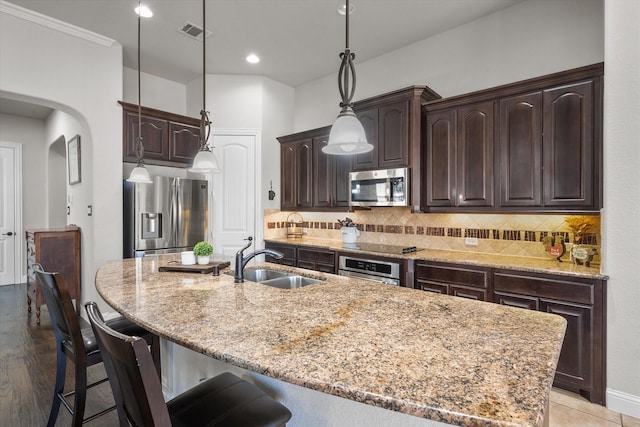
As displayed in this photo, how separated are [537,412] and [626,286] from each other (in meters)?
2.08

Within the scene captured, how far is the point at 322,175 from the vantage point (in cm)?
424

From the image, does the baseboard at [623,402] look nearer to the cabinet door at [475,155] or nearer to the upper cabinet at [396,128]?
the cabinet door at [475,155]

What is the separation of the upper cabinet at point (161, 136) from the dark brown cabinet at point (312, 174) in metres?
1.24

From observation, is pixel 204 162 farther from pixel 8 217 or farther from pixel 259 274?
pixel 8 217

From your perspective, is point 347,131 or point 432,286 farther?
point 432,286

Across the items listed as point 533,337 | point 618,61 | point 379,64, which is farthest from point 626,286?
point 379,64

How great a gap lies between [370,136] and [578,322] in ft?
7.94

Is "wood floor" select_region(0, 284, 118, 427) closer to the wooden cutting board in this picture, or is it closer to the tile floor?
the wooden cutting board

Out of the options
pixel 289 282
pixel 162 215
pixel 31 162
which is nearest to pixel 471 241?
pixel 289 282

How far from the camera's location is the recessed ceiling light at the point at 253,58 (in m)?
4.07

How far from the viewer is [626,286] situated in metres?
2.12

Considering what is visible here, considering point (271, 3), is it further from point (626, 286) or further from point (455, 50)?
point (626, 286)

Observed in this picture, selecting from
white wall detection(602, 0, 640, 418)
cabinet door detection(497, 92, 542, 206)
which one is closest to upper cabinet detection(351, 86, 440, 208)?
cabinet door detection(497, 92, 542, 206)

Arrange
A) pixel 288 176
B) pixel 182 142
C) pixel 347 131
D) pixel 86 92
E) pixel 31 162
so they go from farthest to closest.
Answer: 1. pixel 31 162
2. pixel 288 176
3. pixel 182 142
4. pixel 86 92
5. pixel 347 131
